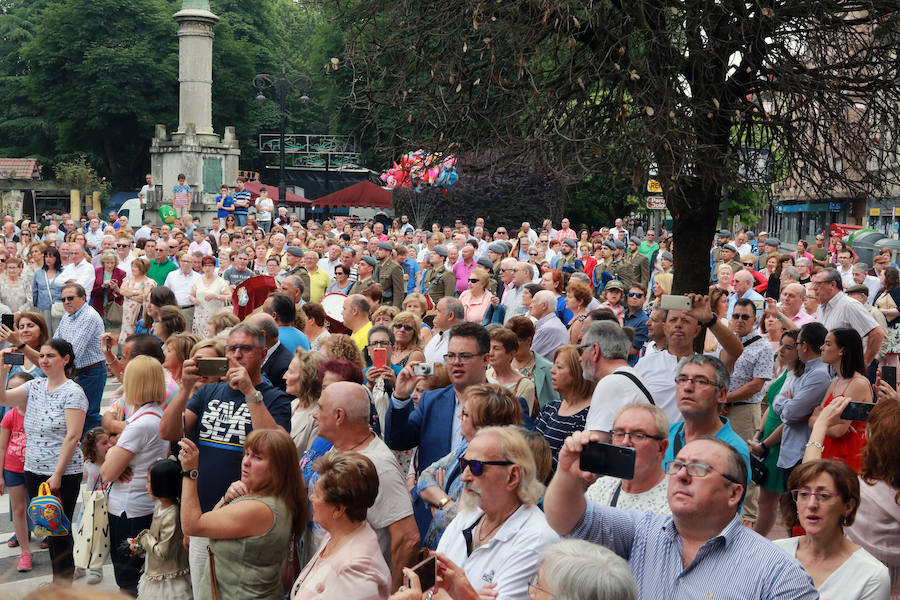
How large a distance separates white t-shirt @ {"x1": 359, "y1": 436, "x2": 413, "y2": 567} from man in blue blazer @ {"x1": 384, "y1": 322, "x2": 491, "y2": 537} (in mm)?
900

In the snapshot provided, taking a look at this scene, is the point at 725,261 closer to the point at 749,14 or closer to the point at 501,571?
the point at 749,14

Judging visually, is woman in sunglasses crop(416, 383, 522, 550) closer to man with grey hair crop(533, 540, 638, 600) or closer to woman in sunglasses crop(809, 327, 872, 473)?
man with grey hair crop(533, 540, 638, 600)

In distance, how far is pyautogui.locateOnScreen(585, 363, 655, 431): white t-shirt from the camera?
5.29 m

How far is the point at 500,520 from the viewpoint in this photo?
3.99 metres

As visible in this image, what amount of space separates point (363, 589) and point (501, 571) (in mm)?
715

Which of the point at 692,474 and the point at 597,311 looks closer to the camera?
the point at 692,474

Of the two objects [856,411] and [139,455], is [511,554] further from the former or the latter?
[139,455]

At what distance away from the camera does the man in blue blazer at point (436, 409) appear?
5.87 m

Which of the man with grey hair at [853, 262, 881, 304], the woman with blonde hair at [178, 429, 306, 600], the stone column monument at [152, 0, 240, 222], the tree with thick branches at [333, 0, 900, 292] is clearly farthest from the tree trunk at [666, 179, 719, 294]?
the stone column monument at [152, 0, 240, 222]

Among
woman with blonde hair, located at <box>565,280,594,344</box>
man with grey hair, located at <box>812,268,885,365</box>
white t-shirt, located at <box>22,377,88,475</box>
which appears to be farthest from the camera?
woman with blonde hair, located at <box>565,280,594,344</box>

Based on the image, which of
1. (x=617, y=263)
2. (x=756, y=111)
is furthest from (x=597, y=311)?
(x=617, y=263)

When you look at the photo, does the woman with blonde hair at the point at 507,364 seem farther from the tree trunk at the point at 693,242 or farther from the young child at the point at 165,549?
the young child at the point at 165,549

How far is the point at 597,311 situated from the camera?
315 inches

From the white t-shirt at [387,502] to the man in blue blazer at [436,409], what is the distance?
0.90 meters
